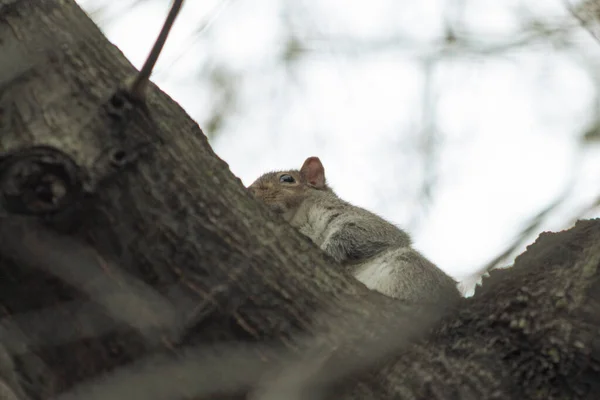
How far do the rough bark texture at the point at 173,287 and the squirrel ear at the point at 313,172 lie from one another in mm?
3670

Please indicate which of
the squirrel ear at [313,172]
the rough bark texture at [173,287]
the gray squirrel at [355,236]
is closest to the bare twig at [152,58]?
the rough bark texture at [173,287]

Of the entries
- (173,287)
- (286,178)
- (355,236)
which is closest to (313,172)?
(286,178)

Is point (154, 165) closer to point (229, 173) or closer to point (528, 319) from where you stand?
point (229, 173)

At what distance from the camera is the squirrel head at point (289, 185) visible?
5359 millimetres

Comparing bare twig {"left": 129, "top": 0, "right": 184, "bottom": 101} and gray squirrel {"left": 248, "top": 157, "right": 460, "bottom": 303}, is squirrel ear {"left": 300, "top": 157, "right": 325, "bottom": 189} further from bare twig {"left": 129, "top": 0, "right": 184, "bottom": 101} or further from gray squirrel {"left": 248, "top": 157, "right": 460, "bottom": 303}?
bare twig {"left": 129, "top": 0, "right": 184, "bottom": 101}

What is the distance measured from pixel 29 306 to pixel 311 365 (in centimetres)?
71

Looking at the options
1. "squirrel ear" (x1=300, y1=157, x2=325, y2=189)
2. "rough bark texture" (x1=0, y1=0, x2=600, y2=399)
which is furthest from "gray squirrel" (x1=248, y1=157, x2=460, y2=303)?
"rough bark texture" (x1=0, y1=0, x2=600, y2=399)

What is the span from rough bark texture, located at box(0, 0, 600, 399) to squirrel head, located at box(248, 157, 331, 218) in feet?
10.6

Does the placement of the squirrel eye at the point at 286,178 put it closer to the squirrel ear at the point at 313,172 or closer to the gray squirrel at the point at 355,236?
the gray squirrel at the point at 355,236

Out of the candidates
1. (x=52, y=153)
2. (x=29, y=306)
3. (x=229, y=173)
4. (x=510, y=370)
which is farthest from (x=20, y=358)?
(x=510, y=370)

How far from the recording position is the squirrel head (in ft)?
17.6

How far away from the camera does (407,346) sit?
197 cm

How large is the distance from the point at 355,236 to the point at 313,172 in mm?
1361

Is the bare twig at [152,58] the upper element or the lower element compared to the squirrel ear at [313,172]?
lower
